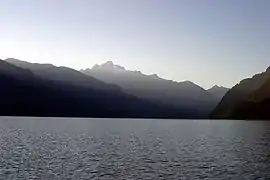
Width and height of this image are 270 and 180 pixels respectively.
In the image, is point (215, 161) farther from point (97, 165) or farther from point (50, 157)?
point (50, 157)

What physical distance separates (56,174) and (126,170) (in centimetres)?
845

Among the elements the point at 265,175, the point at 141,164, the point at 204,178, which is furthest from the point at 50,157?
the point at 265,175

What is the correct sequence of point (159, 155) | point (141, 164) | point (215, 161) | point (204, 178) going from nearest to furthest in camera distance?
point (204, 178) < point (141, 164) < point (215, 161) < point (159, 155)

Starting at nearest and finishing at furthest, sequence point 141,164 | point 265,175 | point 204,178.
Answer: point 204,178 < point 265,175 < point 141,164

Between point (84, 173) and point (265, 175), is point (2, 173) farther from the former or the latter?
point (265, 175)

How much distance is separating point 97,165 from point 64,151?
717 inches

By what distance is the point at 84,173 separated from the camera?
44875mm

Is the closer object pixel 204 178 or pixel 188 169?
pixel 204 178

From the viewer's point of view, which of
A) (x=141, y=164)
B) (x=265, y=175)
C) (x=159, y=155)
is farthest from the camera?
(x=159, y=155)

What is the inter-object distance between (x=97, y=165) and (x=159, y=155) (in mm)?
15672

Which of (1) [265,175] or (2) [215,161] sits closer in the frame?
(1) [265,175]

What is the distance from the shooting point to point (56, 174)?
43.8m

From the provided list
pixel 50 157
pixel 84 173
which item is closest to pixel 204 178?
pixel 84 173

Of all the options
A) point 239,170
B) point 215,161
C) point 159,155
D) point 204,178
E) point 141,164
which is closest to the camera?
point 204,178
